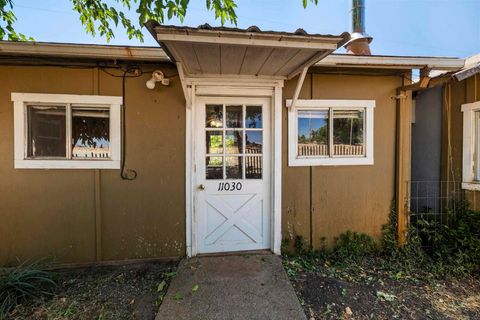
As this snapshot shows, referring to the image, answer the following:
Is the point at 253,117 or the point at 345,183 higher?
the point at 253,117

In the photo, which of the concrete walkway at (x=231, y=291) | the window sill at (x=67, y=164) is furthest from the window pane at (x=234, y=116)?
the concrete walkway at (x=231, y=291)

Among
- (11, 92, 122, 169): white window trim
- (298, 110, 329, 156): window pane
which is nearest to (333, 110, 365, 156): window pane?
(298, 110, 329, 156): window pane

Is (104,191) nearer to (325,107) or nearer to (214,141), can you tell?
(214,141)

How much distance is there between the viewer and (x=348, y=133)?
3586 millimetres

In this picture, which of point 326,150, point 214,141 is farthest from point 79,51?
point 326,150

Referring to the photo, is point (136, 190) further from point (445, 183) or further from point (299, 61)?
point (445, 183)

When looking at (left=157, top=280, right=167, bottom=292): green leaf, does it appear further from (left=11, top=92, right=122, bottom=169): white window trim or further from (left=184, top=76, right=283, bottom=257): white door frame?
(left=11, top=92, right=122, bottom=169): white window trim

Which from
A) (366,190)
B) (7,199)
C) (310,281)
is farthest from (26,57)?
(366,190)

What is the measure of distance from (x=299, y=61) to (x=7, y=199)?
373 cm

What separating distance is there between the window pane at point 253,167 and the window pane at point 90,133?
1.74 meters

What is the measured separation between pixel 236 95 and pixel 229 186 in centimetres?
117

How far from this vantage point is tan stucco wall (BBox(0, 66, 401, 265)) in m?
3.11

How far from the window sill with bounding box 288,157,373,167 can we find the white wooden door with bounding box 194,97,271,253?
1.22 ft

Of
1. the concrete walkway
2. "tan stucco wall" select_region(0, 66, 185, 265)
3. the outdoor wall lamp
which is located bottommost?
the concrete walkway
